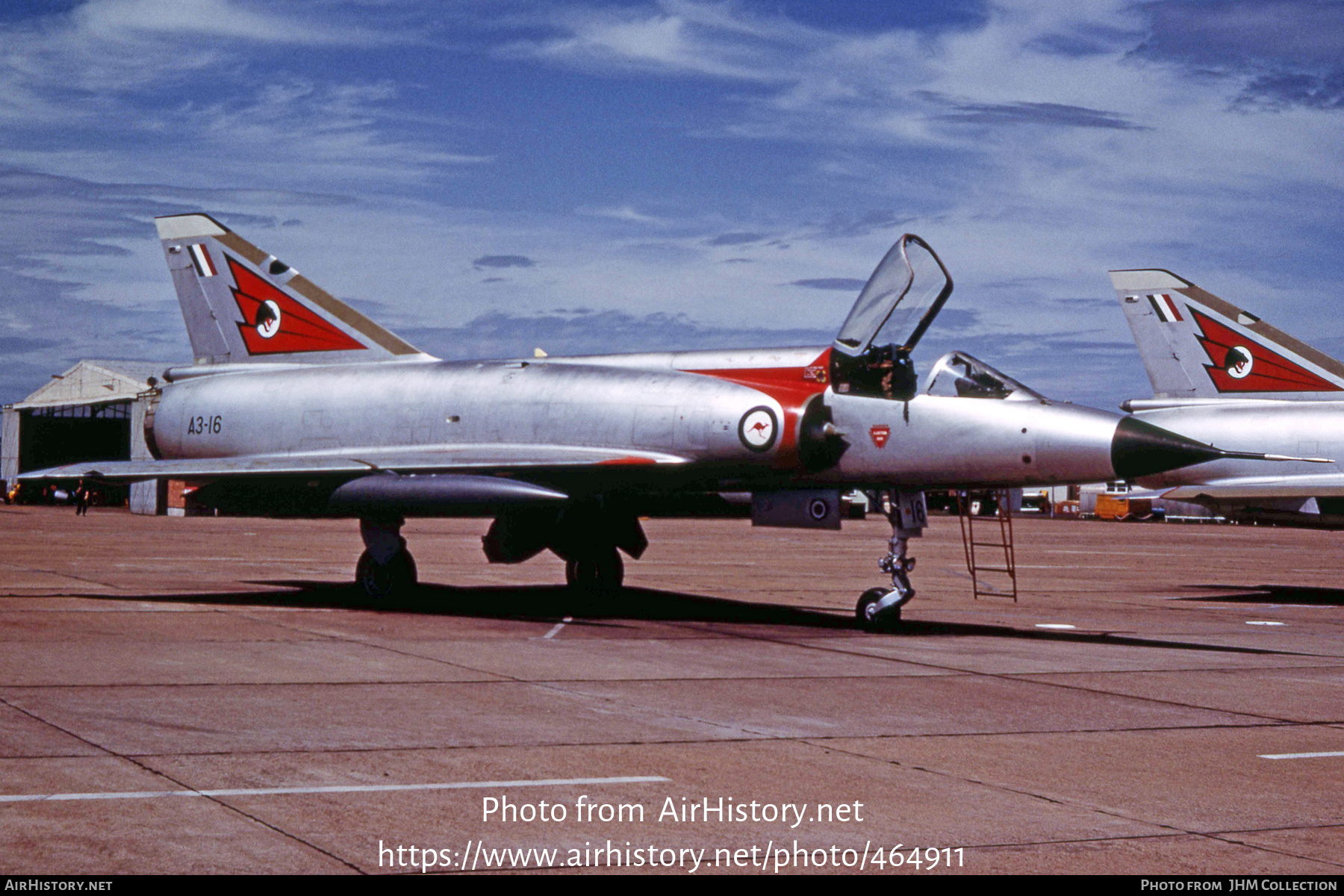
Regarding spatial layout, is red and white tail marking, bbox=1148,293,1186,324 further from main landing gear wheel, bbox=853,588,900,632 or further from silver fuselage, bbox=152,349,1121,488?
main landing gear wheel, bbox=853,588,900,632

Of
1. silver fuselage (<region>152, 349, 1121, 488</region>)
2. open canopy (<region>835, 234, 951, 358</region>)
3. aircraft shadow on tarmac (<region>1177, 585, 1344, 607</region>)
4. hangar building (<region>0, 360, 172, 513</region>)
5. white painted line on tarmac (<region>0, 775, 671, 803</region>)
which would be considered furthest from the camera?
hangar building (<region>0, 360, 172, 513</region>)

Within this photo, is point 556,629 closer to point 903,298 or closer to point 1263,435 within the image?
point 903,298

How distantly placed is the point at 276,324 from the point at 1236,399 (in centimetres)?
1503

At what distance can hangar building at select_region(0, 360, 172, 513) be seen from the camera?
262ft

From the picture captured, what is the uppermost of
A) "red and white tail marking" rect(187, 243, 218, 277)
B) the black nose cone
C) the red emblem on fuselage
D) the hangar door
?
"red and white tail marking" rect(187, 243, 218, 277)

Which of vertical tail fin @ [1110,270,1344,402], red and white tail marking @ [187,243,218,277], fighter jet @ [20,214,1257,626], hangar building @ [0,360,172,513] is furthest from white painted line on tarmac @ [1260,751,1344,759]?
hangar building @ [0,360,172,513]

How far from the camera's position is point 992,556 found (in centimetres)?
3431

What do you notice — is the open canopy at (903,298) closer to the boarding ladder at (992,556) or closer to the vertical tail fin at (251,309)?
the boarding ladder at (992,556)

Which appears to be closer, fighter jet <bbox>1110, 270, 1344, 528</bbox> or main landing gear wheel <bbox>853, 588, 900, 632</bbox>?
main landing gear wheel <bbox>853, 588, 900, 632</bbox>

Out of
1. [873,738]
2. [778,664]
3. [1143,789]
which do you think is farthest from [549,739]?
[778,664]

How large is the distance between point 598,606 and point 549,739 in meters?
9.50

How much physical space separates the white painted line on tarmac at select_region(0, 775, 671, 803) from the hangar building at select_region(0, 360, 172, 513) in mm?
72814

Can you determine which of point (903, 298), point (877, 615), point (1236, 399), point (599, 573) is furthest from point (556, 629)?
point (1236, 399)

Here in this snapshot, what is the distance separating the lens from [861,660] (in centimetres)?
1191
